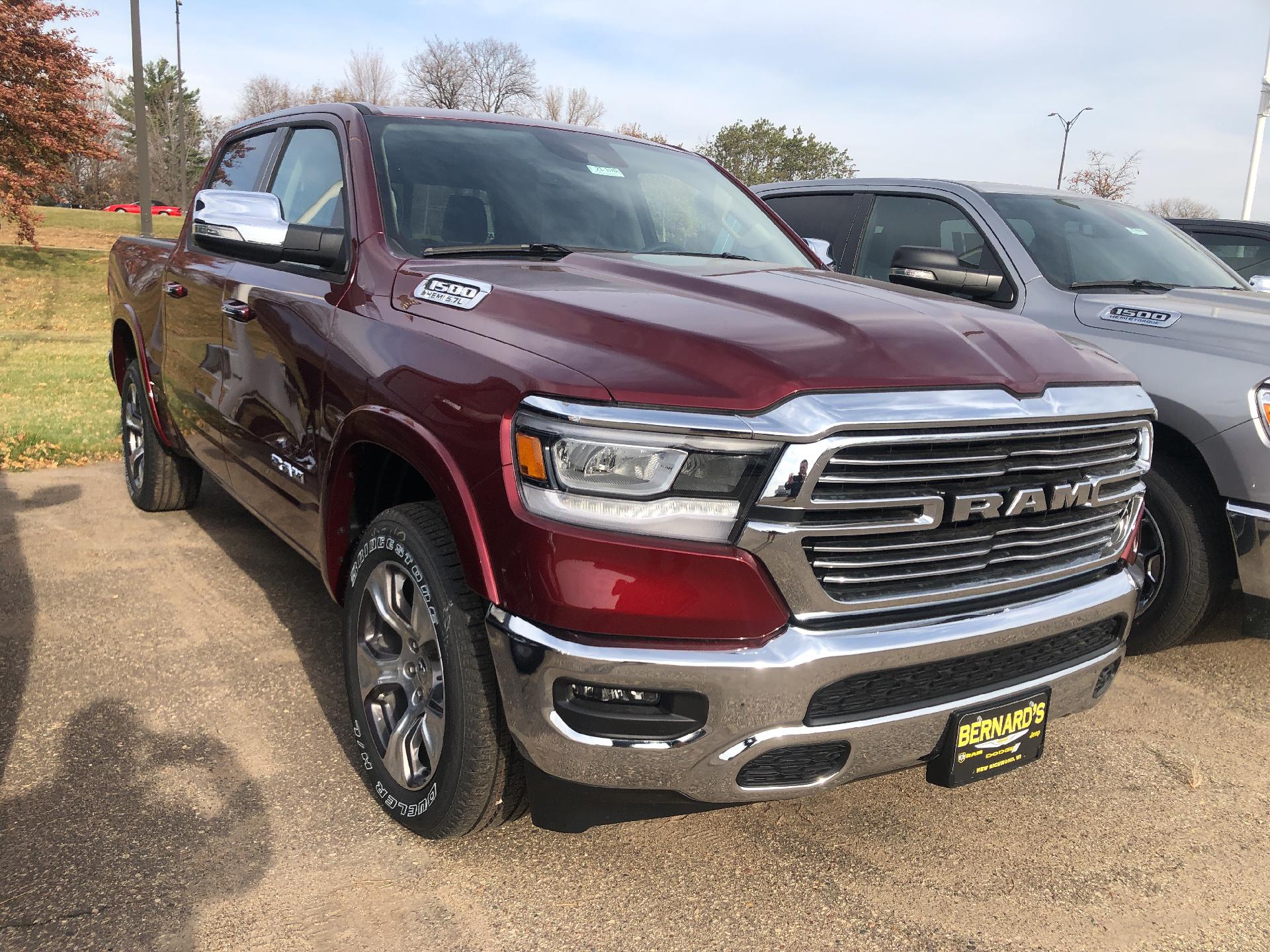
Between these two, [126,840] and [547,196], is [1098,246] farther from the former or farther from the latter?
[126,840]

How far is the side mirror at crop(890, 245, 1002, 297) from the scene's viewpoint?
4.61 m

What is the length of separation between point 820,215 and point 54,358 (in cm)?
973

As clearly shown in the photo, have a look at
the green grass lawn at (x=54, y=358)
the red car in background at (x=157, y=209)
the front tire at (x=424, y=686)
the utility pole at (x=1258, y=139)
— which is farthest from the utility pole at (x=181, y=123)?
the front tire at (x=424, y=686)

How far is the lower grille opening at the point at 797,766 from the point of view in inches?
88.7

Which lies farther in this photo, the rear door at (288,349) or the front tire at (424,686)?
the rear door at (288,349)

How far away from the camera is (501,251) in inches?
127

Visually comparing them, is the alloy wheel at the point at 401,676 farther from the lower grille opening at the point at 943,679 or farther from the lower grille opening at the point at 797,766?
the lower grille opening at the point at 943,679

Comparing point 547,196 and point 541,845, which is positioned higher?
point 547,196

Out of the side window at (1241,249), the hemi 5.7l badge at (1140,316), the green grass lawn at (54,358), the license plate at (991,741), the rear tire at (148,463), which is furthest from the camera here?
the side window at (1241,249)

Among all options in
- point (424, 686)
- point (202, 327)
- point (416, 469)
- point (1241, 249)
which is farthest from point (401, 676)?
point (1241, 249)

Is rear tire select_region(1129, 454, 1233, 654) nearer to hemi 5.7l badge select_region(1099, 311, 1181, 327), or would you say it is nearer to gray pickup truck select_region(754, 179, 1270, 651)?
gray pickup truck select_region(754, 179, 1270, 651)

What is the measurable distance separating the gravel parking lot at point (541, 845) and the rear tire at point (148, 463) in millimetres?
1680

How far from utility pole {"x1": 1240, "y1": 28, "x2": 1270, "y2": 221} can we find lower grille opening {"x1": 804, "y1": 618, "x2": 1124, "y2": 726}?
22.8 metres

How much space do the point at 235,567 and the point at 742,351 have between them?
3513 millimetres
